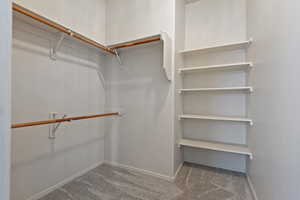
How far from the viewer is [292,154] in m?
0.81

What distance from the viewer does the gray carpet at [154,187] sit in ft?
4.85

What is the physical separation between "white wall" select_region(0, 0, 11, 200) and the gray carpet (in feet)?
4.03

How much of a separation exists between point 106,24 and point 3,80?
202cm

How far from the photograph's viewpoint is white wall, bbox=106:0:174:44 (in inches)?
69.2

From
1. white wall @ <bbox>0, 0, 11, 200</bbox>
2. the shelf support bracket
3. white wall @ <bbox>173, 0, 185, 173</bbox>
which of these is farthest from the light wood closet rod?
white wall @ <bbox>0, 0, 11, 200</bbox>

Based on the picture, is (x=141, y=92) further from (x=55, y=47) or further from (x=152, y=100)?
(x=55, y=47)

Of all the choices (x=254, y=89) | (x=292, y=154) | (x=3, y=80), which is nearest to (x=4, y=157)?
(x=3, y=80)

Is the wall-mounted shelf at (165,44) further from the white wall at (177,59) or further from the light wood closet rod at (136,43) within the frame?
the white wall at (177,59)

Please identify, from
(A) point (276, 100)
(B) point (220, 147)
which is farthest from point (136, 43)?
(B) point (220, 147)

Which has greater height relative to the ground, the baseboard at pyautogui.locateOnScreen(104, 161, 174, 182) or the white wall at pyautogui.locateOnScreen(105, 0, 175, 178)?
the white wall at pyautogui.locateOnScreen(105, 0, 175, 178)

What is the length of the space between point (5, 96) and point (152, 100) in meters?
1.51

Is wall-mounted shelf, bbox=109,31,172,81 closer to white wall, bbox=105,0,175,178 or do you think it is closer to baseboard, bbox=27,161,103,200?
white wall, bbox=105,0,175,178

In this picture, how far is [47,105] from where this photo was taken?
1496 mm

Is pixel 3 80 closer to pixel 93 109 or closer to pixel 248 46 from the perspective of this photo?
pixel 93 109
